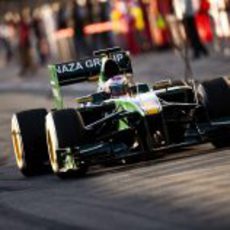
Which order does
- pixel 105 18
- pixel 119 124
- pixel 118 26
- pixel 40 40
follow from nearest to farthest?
pixel 119 124 → pixel 118 26 → pixel 105 18 → pixel 40 40

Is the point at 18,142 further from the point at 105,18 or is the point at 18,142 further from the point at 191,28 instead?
the point at 105,18

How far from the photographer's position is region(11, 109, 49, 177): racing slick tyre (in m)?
14.2

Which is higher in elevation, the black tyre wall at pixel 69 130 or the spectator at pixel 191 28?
the black tyre wall at pixel 69 130

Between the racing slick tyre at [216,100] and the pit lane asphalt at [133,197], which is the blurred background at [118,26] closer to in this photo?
the racing slick tyre at [216,100]

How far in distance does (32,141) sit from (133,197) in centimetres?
357

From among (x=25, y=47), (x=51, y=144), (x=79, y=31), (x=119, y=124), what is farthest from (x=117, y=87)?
(x=25, y=47)

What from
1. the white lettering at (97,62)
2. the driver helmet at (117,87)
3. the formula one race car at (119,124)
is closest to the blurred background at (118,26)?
the white lettering at (97,62)

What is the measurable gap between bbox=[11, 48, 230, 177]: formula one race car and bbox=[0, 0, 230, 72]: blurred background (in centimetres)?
882

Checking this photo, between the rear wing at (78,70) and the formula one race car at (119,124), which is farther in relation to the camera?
the rear wing at (78,70)

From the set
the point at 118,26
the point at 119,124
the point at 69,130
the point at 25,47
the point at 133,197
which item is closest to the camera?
the point at 133,197

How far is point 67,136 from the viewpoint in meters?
13.0

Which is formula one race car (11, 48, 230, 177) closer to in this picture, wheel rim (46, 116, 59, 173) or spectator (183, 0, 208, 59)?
wheel rim (46, 116, 59, 173)

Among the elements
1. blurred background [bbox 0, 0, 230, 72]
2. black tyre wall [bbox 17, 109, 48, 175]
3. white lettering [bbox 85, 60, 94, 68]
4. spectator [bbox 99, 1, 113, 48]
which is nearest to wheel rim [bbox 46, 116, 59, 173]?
black tyre wall [bbox 17, 109, 48, 175]

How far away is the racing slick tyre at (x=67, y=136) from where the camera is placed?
1304cm
